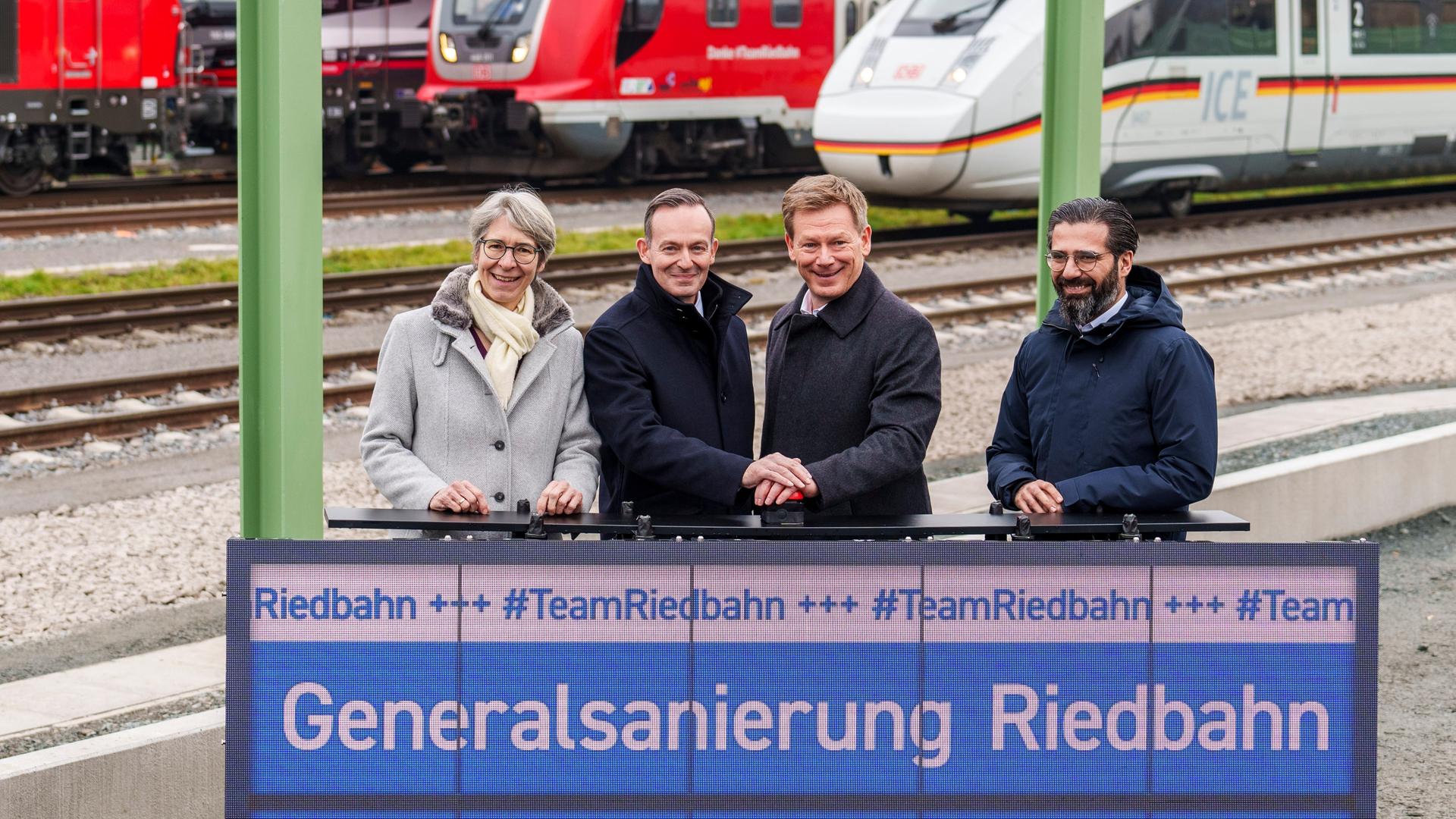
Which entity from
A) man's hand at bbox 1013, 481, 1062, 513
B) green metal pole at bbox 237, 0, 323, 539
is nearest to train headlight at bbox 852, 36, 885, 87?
green metal pole at bbox 237, 0, 323, 539

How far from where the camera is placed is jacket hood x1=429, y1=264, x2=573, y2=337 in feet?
13.5

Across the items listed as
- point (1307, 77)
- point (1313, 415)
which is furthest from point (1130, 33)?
point (1313, 415)

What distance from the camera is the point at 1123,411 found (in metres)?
4.15

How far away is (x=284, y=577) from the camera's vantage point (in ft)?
11.0

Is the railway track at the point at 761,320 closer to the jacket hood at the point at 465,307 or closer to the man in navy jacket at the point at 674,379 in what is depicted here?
the jacket hood at the point at 465,307

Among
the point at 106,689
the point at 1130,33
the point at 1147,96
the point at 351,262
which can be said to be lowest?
the point at 106,689

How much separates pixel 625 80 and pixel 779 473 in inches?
749

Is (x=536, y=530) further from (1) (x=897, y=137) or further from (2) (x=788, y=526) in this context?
(1) (x=897, y=137)

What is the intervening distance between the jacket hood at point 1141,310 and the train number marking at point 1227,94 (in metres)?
15.5

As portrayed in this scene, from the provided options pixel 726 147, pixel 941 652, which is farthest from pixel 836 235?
pixel 726 147

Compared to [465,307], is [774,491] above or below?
below

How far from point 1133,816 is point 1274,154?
1776 cm

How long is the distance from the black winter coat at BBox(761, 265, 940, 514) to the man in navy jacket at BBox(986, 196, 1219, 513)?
265mm

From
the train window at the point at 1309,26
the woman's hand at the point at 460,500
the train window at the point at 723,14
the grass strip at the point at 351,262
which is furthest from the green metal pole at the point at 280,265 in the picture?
the train window at the point at 723,14
